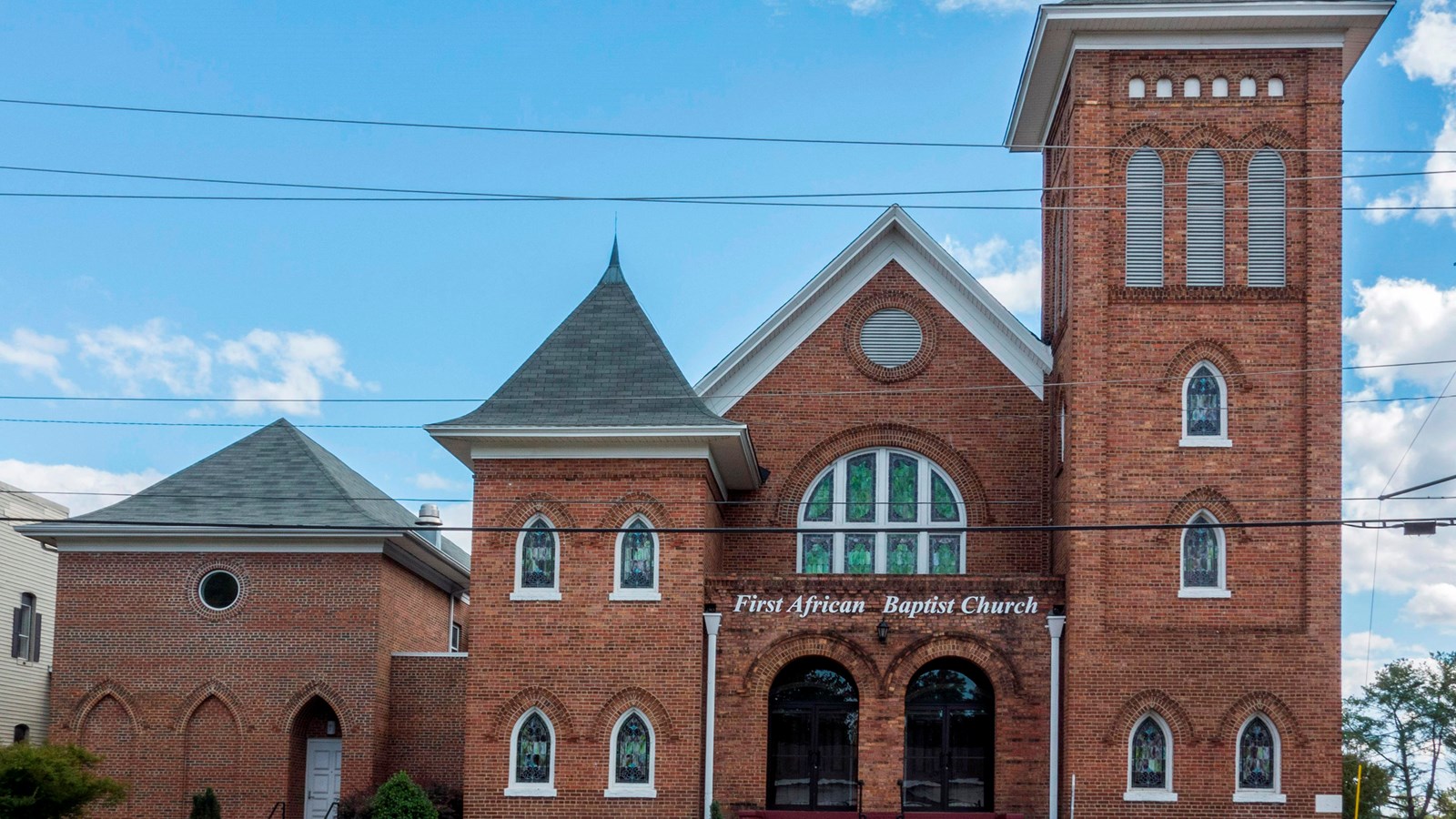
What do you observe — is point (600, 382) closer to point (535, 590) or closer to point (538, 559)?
point (538, 559)

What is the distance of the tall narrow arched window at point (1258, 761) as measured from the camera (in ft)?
80.5

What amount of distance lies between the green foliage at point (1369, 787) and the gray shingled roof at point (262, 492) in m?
26.6

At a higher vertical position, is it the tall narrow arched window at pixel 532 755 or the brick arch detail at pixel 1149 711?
the brick arch detail at pixel 1149 711

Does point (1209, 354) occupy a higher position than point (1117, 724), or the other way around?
point (1209, 354)

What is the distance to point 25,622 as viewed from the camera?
3816 centimetres

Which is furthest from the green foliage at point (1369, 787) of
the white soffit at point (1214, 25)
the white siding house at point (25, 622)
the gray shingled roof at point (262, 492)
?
the white siding house at point (25, 622)

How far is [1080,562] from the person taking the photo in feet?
82.6

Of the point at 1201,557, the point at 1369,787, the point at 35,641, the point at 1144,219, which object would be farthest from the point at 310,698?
the point at 1369,787

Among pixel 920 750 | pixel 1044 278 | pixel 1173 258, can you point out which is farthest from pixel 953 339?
pixel 920 750

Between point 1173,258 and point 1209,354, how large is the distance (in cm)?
155

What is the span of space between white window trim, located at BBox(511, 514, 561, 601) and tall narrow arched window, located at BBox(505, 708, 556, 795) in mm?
1648

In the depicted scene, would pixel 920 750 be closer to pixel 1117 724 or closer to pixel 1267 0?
pixel 1117 724

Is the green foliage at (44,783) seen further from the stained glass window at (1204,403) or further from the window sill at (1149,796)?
the stained glass window at (1204,403)

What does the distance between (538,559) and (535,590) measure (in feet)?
1.53
